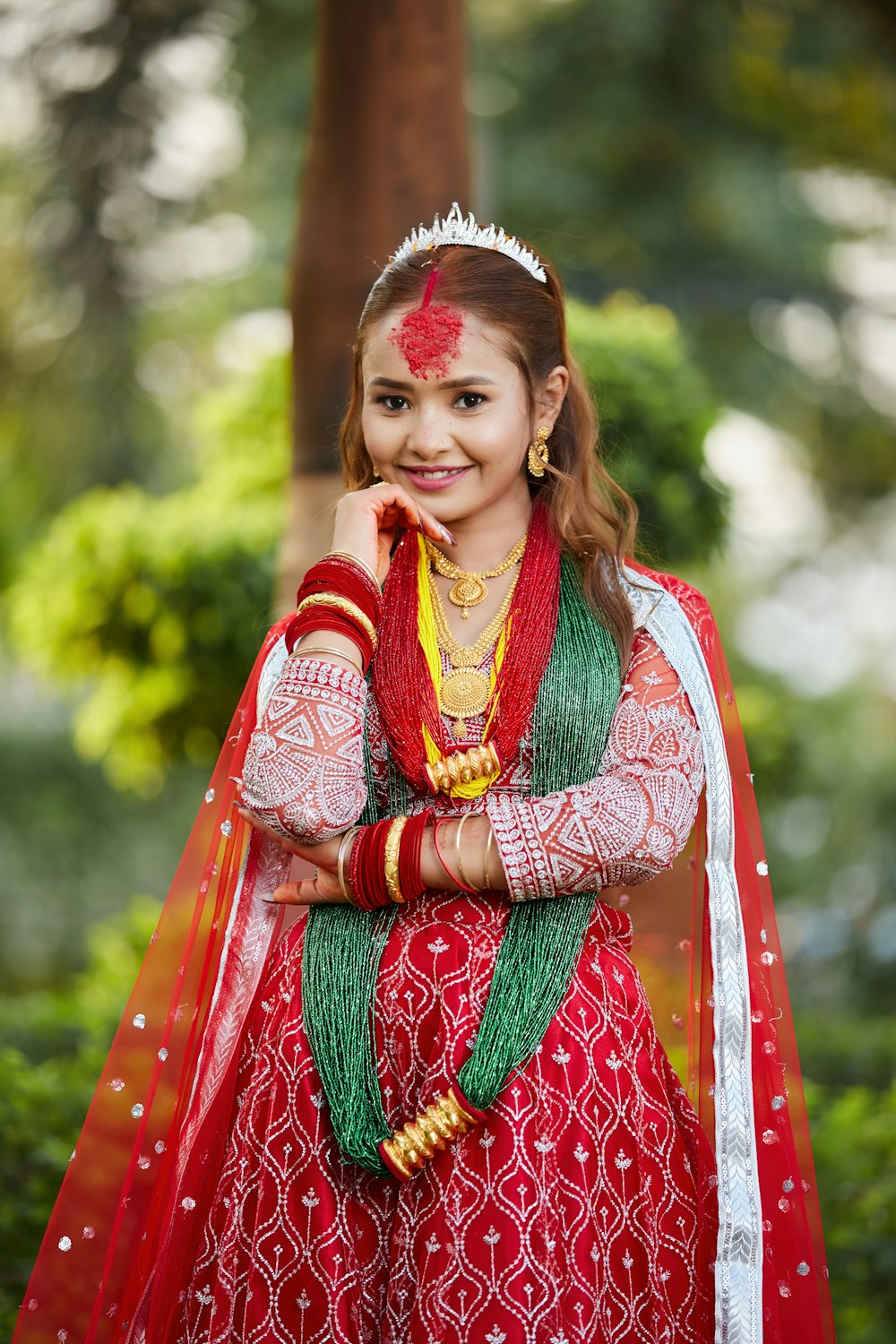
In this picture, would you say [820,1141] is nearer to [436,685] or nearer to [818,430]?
[436,685]

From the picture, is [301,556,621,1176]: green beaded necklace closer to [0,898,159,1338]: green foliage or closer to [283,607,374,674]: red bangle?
[283,607,374,674]: red bangle

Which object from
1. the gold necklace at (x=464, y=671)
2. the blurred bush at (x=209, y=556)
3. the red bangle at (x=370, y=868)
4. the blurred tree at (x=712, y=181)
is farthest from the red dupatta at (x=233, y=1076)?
the blurred tree at (x=712, y=181)

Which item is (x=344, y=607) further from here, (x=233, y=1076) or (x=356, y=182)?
(x=356, y=182)

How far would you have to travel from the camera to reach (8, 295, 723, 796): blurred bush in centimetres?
418

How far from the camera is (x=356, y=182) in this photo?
4.06 meters

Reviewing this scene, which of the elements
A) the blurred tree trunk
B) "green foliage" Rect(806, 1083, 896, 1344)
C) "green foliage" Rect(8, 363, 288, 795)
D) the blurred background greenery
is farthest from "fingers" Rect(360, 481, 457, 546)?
"green foliage" Rect(8, 363, 288, 795)

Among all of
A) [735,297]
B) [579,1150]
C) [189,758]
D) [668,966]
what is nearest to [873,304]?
[735,297]

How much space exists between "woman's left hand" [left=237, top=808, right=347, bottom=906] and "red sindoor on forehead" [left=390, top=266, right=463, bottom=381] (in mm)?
701

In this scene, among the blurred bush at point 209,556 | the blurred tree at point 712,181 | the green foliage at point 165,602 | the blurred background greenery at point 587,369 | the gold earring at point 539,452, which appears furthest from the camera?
the blurred tree at point 712,181

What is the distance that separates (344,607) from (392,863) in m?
0.38

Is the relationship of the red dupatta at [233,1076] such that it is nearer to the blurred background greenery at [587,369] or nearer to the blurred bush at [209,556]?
the blurred background greenery at [587,369]

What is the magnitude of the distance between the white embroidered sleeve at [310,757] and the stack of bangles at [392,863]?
44mm

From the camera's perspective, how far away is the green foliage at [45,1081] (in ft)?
11.3

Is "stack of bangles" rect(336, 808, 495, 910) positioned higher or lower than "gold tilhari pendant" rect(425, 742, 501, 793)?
lower
